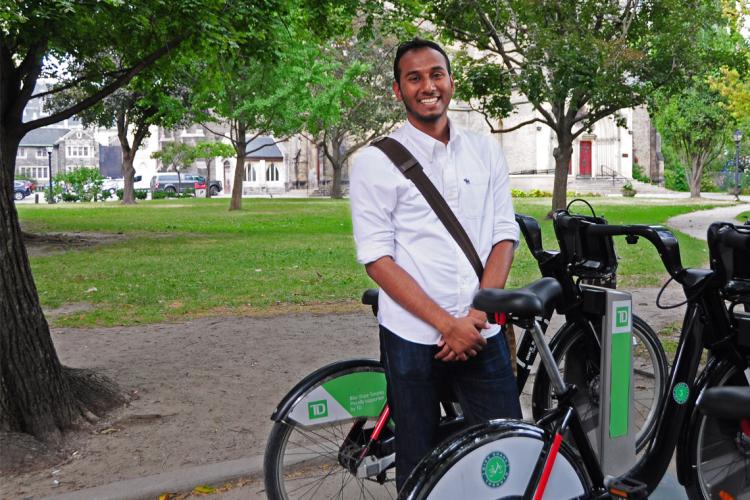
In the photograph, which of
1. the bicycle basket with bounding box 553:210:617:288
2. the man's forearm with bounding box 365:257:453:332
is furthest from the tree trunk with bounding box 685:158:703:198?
the man's forearm with bounding box 365:257:453:332

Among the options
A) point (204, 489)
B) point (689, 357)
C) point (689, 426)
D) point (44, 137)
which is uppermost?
point (44, 137)

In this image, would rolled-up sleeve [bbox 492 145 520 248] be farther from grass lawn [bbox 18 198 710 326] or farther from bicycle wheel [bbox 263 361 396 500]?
grass lawn [bbox 18 198 710 326]

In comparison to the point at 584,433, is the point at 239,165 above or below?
above

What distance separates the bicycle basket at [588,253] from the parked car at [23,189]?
2691 inches

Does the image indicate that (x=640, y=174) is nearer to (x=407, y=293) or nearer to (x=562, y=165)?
(x=562, y=165)

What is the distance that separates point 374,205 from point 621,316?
1317 millimetres

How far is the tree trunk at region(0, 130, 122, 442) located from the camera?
505 cm

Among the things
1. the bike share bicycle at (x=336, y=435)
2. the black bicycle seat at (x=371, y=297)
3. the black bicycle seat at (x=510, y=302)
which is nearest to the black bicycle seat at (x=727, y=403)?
the black bicycle seat at (x=510, y=302)

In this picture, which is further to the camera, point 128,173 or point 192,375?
point 128,173

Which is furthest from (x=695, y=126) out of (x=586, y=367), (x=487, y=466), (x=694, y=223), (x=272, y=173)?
(x=487, y=466)

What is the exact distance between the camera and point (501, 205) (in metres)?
3.02

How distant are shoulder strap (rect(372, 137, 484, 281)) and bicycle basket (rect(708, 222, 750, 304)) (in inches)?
45.0

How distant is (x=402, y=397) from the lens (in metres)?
2.88

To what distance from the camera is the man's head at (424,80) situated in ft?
9.38
